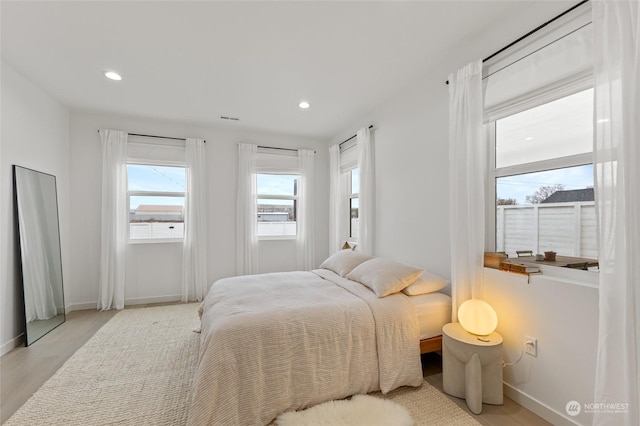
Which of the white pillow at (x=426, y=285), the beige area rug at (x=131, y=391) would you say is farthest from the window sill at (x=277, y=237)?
the white pillow at (x=426, y=285)

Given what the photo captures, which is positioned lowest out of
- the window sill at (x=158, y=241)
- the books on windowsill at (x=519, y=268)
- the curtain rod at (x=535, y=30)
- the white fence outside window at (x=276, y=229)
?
the window sill at (x=158, y=241)

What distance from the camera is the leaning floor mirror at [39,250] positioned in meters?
2.70

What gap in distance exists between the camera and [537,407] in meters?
1.71

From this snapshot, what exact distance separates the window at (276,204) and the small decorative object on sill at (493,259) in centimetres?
320

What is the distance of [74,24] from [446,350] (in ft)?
11.8

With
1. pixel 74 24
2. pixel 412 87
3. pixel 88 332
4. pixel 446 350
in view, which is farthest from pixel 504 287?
pixel 88 332

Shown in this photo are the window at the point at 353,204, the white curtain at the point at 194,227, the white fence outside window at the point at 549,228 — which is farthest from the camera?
the window at the point at 353,204

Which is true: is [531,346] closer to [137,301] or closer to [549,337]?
[549,337]

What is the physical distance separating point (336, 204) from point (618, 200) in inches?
131

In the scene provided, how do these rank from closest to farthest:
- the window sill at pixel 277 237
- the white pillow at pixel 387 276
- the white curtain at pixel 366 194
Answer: the white pillow at pixel 387 276 → the white curtain at pixel 366 194 → the window sill at pixel 277 237

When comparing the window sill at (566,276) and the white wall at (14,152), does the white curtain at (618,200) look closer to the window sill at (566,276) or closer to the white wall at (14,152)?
the window sill at (566,276)

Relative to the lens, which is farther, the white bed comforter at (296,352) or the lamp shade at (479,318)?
the lamp shade at (479,318)

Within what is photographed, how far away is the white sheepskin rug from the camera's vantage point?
5.20 feet

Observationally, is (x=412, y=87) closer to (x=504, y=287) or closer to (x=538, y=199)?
(x=538, y=199)
